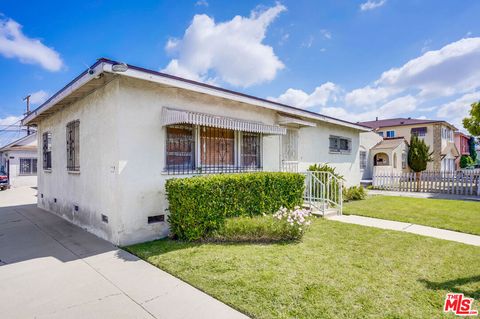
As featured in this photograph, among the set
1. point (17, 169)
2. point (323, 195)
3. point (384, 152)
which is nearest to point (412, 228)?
point (323, 195)

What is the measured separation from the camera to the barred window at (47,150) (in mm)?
11516

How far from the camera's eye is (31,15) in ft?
31.7

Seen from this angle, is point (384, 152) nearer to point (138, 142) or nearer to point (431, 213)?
Result: point (431, 213)

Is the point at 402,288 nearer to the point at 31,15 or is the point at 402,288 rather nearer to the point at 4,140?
the point at 31,15

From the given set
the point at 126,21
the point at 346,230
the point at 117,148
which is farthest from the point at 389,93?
the point at 117,148

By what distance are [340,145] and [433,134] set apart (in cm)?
2908

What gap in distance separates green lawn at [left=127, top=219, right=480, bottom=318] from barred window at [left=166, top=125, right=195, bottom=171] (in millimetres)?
2327

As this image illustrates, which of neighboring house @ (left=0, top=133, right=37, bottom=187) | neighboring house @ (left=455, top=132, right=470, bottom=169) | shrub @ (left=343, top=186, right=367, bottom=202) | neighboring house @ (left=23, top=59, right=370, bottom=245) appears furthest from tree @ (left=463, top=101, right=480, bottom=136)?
neighboring house @ (left=0, top=133, right=37, bottom=187)

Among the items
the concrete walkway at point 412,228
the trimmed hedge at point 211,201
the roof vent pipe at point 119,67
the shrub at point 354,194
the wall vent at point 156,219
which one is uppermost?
the roof vent pipe at point 119,67

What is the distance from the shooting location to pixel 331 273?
4.57 metres

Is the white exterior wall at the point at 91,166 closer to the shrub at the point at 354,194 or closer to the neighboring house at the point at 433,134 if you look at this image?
the shrub at the point at 354,194

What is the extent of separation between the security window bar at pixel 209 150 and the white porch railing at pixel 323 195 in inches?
95.4

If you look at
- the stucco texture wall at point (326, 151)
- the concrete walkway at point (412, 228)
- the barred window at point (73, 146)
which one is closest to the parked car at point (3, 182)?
the barred window at point (73, 146)

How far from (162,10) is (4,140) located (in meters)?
43.6
